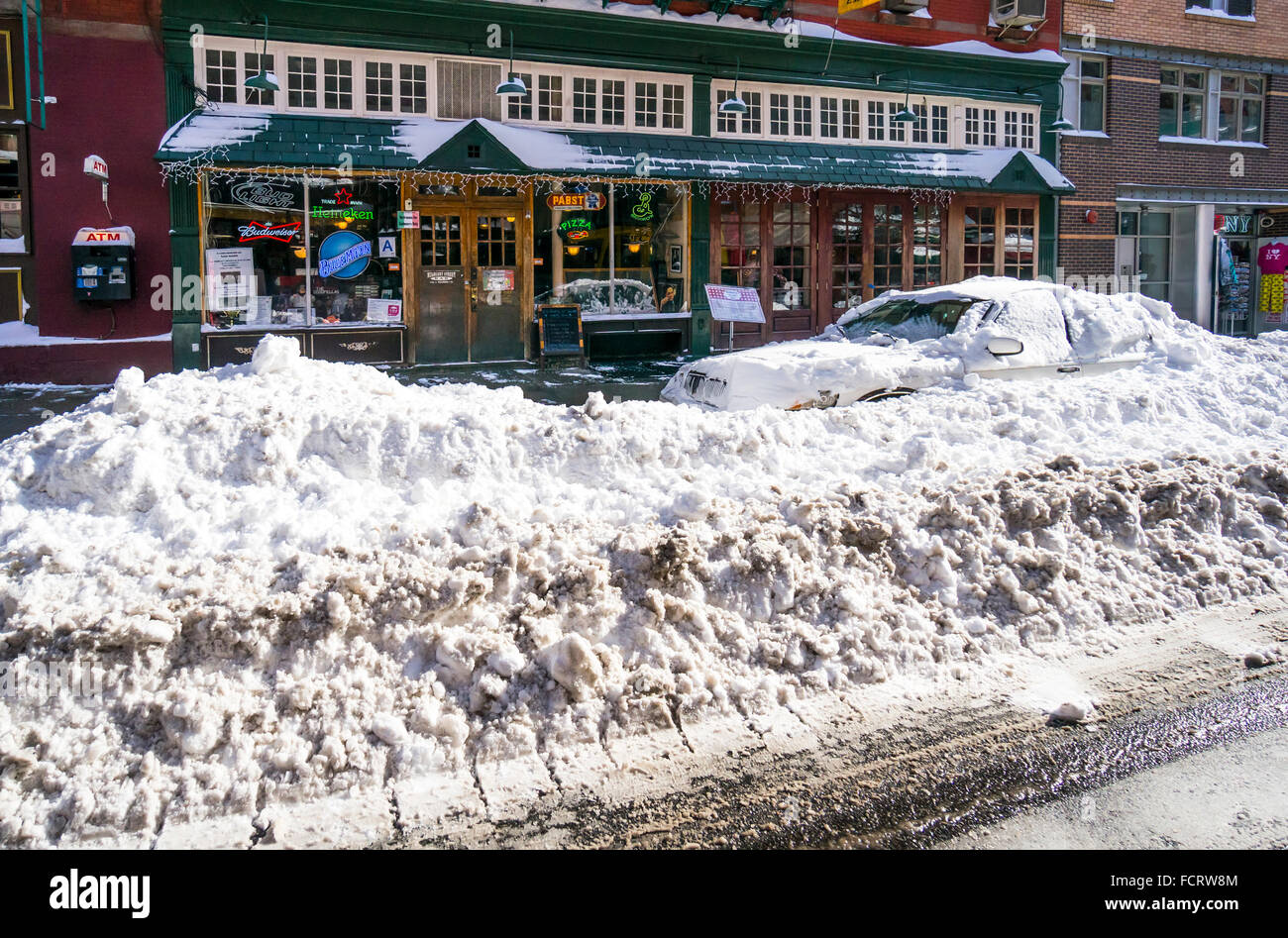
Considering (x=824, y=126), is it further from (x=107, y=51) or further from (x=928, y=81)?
(x=107, y=51)

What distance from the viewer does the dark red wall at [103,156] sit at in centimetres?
1292

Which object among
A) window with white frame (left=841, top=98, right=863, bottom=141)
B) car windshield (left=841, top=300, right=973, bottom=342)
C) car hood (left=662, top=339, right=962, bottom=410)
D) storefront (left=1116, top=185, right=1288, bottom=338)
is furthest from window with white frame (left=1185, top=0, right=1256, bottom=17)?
car hood (left=662, top=339, right=962, bottom=410)

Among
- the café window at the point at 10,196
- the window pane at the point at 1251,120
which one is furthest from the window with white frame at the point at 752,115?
the window pane at the point at 1251,120

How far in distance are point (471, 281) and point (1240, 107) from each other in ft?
59.2

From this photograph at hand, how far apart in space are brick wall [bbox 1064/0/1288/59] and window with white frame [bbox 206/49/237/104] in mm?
15449

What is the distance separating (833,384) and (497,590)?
4.96 m

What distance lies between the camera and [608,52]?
1552 centimetres

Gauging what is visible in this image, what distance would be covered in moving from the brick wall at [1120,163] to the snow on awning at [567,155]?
2332mm

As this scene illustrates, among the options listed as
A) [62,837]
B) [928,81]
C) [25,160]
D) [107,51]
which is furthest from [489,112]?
[62,837]

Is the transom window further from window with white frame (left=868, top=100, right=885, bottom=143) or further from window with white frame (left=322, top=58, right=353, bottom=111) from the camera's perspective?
window with white frame (left=868, top=100, right=885, bottom=143)

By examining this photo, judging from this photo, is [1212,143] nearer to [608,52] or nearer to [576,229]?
[608,52]

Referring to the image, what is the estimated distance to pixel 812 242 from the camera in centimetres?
1762

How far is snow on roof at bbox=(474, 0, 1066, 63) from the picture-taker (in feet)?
49.5

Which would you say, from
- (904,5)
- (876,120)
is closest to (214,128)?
(876,120)
